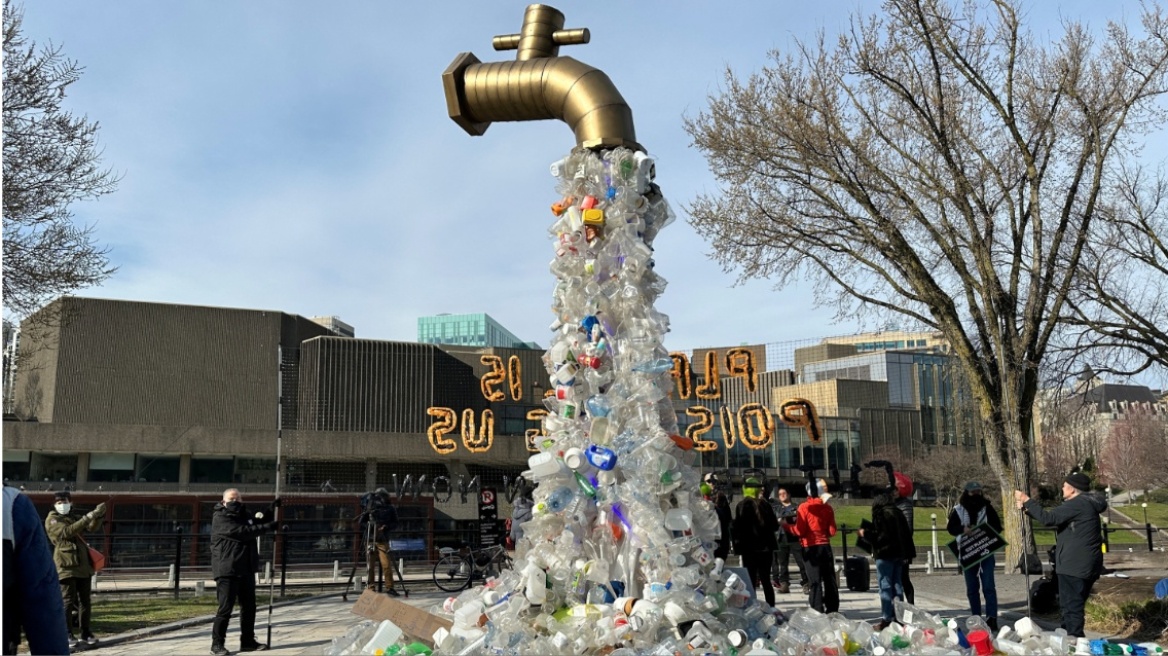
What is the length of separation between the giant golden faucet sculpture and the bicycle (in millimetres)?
8399

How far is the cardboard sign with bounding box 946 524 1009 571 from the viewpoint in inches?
364

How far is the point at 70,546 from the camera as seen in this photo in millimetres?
9289

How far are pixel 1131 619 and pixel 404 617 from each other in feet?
22.2

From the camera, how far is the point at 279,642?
9.13 m

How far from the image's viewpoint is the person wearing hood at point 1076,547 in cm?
773

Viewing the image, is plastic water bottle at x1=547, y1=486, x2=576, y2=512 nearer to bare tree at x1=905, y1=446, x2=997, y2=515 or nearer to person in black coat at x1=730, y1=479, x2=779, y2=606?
person in black coat at x1=730, y1=479, x2=779, y2=606

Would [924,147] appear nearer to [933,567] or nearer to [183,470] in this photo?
[933,567]

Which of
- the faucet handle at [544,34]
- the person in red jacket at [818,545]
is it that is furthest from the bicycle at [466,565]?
the faucet handle at [544,34]

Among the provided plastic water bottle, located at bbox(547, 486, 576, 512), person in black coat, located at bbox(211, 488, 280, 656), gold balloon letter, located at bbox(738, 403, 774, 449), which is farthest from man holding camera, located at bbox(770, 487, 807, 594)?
person in black coat, located at bbox(211, 488, 280, 656)

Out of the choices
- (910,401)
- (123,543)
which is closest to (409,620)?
(123,543)

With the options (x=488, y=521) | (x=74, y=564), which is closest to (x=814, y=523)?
(x=488, y=521)

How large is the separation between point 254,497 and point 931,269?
2881cm

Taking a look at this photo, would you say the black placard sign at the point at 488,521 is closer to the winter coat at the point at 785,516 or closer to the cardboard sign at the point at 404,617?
the winter coat at the point at 785,516

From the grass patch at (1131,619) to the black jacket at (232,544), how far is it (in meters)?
8.02
